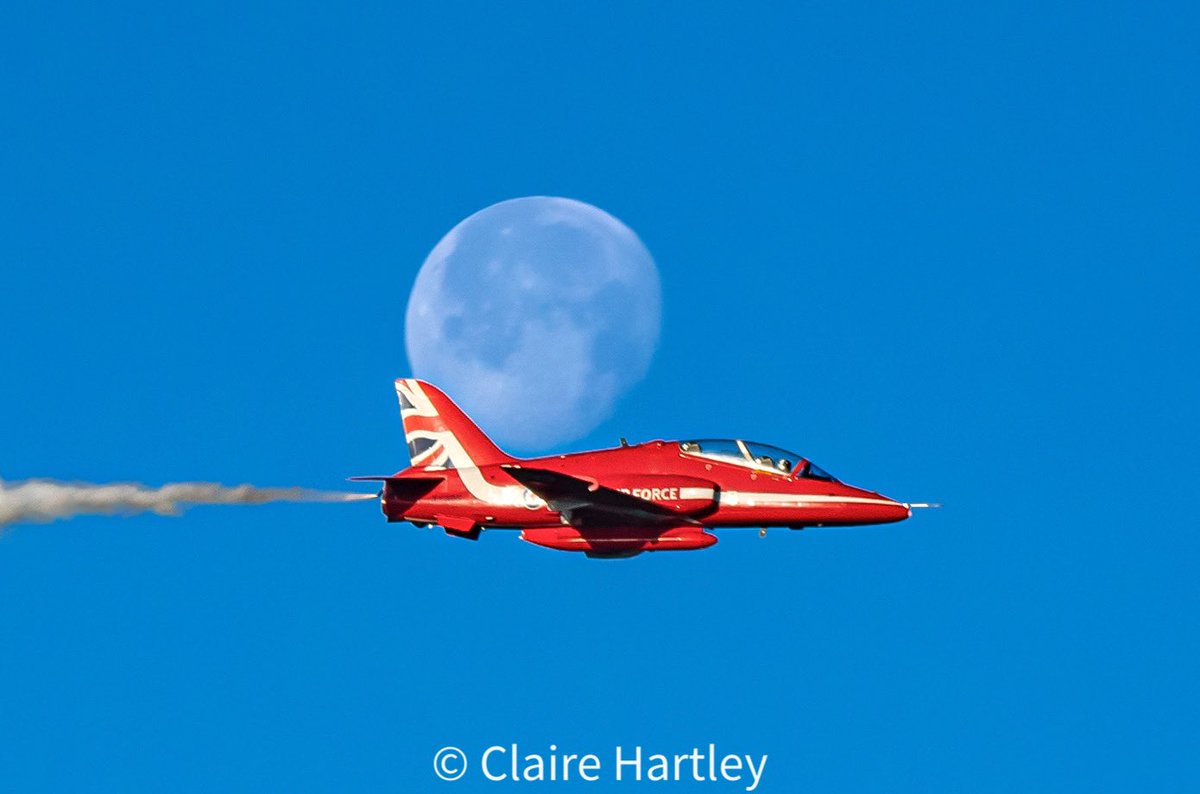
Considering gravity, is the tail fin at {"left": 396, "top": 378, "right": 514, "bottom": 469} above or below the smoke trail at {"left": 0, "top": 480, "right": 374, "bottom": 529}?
above

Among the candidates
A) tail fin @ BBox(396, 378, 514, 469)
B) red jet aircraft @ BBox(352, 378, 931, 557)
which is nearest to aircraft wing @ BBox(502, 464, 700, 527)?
red jet aircraft @ BBox(352, 378, 931, 557)

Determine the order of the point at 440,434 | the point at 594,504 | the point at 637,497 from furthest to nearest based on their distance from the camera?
the point at 440,434, the point at 594,504, the point at 637,497

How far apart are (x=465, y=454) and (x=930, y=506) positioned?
12.0 meters

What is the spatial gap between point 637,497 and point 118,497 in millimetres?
13109

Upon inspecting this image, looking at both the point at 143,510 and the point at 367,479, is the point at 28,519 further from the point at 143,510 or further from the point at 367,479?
the point at 367,479

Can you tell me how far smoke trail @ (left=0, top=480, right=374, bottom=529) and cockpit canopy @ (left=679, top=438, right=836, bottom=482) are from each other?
8.57m

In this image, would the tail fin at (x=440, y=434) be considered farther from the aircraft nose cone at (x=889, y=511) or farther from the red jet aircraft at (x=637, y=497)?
the aircraft nose cone at (x=889, y=511)

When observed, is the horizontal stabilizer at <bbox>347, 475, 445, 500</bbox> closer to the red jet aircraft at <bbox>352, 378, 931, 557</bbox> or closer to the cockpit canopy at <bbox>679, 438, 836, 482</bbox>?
the red jet aircraft at <bbox>352, 378, 931, 557</bbox>

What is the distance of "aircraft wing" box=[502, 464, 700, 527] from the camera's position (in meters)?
54.6

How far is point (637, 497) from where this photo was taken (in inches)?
2157

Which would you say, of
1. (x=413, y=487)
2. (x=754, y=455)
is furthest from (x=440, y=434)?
(x=754, y=455)

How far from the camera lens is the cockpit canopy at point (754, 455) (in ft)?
182

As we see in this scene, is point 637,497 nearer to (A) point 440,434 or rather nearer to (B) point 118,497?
(A) point 440,434

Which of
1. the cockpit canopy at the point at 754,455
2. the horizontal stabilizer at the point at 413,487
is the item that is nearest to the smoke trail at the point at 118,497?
the horizontal stabilizer at the point at 413,487
